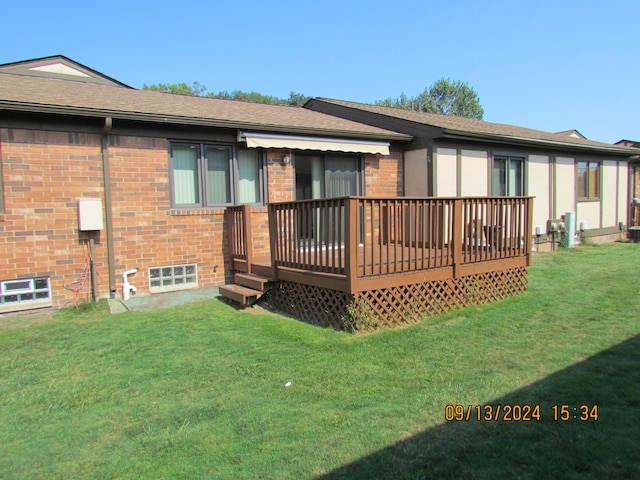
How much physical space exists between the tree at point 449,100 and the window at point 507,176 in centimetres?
4775

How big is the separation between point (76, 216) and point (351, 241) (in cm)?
433

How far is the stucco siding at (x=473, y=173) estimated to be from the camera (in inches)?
401

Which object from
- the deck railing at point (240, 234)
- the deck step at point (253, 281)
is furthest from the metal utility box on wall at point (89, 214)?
the deck step at point (253, 281)

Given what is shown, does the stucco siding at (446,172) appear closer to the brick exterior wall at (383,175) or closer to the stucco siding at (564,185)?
the brick exterior wall at (383,175)

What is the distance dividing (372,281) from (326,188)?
13.6 feet

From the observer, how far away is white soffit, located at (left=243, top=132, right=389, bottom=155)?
312 inches

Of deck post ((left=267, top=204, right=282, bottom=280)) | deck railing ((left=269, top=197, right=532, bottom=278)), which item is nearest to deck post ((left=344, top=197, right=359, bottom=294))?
deck railing ((left=269, top=197, right=532, bottom=278))

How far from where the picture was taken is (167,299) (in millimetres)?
6969

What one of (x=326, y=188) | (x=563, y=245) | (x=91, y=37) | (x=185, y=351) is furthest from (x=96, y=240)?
(x=91, y=37)

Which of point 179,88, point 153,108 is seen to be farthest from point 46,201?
point 179,88

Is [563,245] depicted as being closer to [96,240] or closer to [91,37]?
[96,240]

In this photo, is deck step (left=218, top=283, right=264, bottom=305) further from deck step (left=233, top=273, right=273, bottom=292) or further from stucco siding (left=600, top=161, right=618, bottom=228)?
stucco siding (left=600, top=161, right=618, bottom=228)

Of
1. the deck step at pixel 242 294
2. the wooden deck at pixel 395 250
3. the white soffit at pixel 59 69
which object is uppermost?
the white soffit at pixel 59 69

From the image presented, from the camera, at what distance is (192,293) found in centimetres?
738
